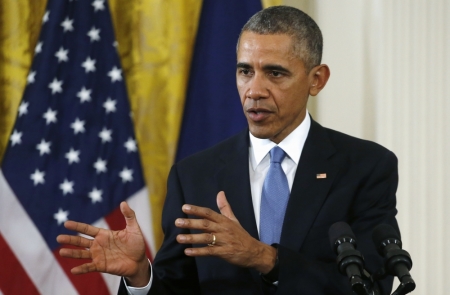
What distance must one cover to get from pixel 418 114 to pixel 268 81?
1.35m

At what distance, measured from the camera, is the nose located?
2307 mm

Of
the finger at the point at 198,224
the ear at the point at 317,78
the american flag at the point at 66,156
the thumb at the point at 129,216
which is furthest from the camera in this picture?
the american flag at the point at 66,156

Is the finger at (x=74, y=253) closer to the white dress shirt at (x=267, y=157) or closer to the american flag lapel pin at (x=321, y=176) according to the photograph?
the white dress shirt at (x=267, y=157)

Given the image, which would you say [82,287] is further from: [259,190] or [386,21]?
[386,21]

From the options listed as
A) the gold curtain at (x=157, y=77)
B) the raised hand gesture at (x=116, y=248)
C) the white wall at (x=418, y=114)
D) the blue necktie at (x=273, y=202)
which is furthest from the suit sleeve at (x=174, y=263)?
the white wall at (x=418, y=114)

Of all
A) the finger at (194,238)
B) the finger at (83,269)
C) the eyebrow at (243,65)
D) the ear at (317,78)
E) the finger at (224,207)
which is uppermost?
the eyebrow at (243,65)

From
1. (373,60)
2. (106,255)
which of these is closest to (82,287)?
(106,255)

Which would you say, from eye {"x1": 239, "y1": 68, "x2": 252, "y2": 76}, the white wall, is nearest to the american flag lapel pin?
eye {"x1": 239, "y1": 68, "x2": 252, "y2": 76}

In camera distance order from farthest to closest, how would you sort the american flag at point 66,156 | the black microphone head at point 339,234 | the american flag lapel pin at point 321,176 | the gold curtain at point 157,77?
1. the gold curtain at point 157,77
2. the american flag at point 66,156
3. the american flag lapel pin at point 321,176
4. the black microphone head at point 339,234

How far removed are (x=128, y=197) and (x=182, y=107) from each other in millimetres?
554

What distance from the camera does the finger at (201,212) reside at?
6.19ft

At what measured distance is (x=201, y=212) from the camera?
6.27 feet

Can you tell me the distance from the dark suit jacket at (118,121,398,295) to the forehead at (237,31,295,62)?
1.01ft

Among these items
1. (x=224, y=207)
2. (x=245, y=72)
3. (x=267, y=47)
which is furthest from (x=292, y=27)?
(x=224, y=207)
